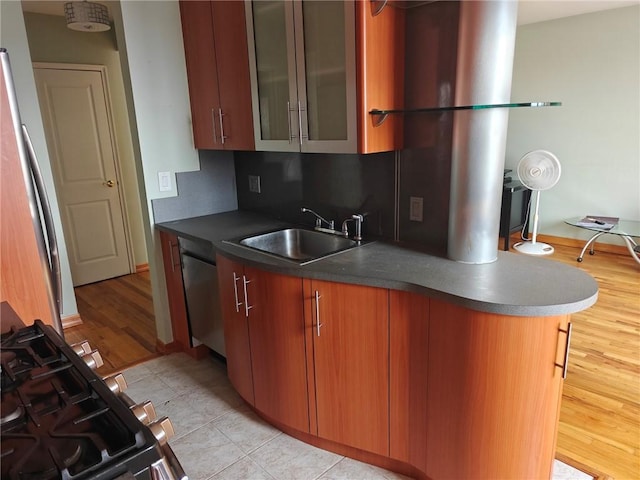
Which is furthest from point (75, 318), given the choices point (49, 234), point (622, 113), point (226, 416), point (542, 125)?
point (622, 113)

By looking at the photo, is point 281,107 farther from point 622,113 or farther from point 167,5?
point 622,113

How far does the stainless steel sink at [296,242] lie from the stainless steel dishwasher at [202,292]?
0.87 ft

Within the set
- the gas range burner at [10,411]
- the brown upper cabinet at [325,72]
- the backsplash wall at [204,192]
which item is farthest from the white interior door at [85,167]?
the gas range burner at [10,411]

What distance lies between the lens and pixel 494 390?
1.49 meters

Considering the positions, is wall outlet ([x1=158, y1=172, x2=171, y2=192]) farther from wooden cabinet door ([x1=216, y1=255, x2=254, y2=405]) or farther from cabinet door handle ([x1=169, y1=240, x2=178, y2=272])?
wooden cabinet door ([x1=216, y1=255, x2=254, y2=405])

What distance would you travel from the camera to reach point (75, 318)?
11.6 ft

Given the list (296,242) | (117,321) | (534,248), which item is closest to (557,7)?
(534,248)

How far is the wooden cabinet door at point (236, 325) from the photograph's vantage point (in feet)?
6.94

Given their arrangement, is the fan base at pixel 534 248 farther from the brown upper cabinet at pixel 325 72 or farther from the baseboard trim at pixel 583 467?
the brown upper cabinet at pixel 325 72

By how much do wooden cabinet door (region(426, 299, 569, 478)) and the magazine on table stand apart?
12.3ft

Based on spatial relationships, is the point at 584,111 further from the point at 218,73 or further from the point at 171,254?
the point at 171,254

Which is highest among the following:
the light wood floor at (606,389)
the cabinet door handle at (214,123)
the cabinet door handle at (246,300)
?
the cabinet door handle at (214,123)

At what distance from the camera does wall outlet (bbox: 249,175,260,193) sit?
2928 mm

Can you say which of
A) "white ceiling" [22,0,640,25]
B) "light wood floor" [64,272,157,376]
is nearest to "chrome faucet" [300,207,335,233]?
"light wood floor" [64,272,157,376]
